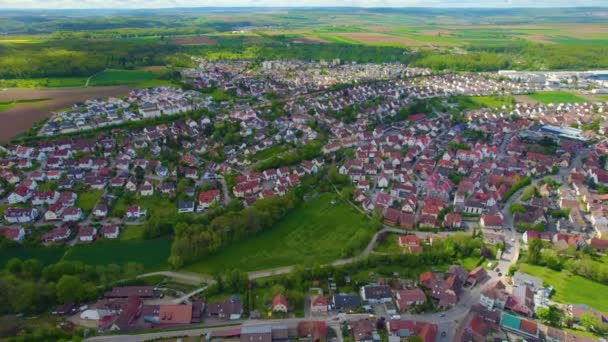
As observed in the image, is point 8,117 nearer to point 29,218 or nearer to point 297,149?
point 29,218

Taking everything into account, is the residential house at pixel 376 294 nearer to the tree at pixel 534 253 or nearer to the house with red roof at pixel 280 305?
the house with red roof at pixel 280 305

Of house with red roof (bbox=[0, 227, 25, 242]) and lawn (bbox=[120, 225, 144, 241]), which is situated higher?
house with red roof (bbox=[0, 227, 25, 242])

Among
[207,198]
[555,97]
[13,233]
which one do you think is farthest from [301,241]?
[555,97]

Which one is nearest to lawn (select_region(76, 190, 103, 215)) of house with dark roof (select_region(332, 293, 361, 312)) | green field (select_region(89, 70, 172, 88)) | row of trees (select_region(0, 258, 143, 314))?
row of trees (select_region(0, 258, 143, 314))

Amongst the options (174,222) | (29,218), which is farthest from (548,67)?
(29,218)

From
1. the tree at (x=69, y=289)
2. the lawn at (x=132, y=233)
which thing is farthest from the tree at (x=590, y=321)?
the lawn at (x=132, y=233)

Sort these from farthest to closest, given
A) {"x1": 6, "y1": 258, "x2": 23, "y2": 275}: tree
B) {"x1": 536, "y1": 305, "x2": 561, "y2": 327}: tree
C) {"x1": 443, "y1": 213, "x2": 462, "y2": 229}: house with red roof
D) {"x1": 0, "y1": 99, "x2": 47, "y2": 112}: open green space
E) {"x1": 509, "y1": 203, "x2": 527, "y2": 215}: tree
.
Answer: {"x1": 0, "y1": 99, "x2": 47, "y2": 112}: open green space, {"x1": 509, "y1": 203, "x2": 527, "y2": 215}: tree, {"x1": 443, "y1": 213, "x2": 462, "y2": 229}: house with red roof, {"x1": 6, "y1": 258, "x2": 23, "y2": 275}: tree, {"x1": 536, "y1": 305, "x2": 561, "y2": 327}: tree

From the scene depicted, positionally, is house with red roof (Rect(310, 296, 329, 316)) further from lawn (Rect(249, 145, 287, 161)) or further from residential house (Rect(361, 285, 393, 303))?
lawn (Rect(249, 145, 287, 161))

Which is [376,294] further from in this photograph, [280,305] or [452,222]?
[452,222]
